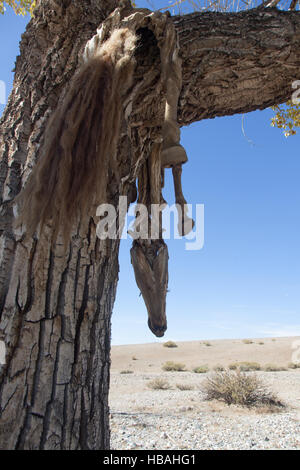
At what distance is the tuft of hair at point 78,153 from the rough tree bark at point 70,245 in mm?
114

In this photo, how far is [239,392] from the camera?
774 centimetres

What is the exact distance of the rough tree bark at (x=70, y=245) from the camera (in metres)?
1.35

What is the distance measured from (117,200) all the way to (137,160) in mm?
407

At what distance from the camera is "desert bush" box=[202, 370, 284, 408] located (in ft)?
24.9

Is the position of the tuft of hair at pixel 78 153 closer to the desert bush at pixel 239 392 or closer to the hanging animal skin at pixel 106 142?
the hanging animal skin at pixel 106 142

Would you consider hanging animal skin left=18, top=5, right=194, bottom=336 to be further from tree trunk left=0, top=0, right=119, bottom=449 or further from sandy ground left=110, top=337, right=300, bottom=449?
sandy ground left=110, top=337, right=300, bottom=449

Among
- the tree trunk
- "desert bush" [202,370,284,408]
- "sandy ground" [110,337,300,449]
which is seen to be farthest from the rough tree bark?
"desert bush" [202,370,284,408]

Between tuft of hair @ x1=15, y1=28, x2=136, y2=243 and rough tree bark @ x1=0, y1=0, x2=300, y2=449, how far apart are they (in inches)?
4.5

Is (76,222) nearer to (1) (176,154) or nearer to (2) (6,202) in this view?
(2) (6,202)

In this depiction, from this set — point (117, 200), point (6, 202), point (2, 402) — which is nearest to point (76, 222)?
point (117, 200)

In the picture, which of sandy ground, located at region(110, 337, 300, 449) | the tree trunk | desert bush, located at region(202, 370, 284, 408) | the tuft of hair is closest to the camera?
the tree trunk

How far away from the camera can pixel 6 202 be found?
5.48 ft

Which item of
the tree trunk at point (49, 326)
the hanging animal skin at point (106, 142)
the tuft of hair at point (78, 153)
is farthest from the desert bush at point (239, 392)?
the tuft of hair at point (78, 153)

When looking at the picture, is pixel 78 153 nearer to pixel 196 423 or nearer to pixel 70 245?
pixel 70 245
